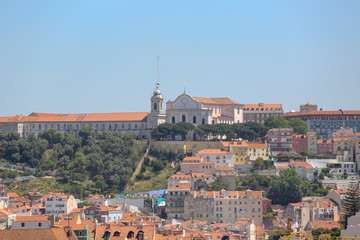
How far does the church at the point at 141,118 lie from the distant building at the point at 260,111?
11192 mm

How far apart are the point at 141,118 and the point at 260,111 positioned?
24395mm

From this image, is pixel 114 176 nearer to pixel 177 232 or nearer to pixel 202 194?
pixel 202 194

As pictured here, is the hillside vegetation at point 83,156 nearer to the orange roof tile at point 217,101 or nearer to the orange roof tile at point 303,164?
the orange roof tile at point 217,101

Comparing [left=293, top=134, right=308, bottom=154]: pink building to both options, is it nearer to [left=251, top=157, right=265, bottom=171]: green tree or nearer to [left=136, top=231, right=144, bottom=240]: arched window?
[left=251, top=157, right=265, bottom=171]: green tree

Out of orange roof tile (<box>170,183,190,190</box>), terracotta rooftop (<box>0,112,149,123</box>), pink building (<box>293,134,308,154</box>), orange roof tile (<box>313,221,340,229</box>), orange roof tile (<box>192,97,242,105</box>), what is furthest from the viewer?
terracotta rooftop (<box>0,112,149,123</box>)

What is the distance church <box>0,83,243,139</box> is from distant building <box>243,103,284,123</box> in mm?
11192

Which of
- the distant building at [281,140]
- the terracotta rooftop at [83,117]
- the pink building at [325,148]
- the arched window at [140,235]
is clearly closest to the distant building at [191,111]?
the terracotta rooftop at [83,117]

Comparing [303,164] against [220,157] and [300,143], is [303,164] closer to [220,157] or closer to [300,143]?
[220,157]

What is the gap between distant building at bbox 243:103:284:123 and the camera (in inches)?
5856

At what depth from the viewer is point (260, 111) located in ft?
489

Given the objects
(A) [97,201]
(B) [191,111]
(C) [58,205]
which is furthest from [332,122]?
(C) [58,205]

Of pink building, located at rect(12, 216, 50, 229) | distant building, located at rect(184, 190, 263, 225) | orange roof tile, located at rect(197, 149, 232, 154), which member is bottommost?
distant building, located at rect(184, 190, 263, 225)

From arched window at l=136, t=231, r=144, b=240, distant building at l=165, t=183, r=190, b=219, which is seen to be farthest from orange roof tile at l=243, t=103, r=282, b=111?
arched window at l=136, t=231, r=144, b=240

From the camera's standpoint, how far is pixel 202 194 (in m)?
97.6
